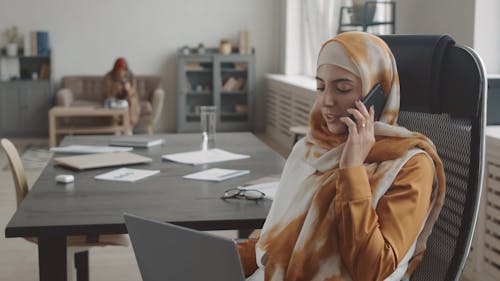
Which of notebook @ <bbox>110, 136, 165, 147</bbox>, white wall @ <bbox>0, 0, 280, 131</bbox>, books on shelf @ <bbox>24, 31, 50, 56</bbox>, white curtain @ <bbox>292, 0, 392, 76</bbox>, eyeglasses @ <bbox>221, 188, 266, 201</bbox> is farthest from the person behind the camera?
white wall @ <bbox>0, 0, 280, 131</bbox>

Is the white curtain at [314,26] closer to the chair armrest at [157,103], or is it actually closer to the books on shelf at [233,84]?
the books on shelf at [233,84]

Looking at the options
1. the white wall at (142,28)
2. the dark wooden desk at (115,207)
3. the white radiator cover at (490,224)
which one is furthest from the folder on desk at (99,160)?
the white wall at (142,28)

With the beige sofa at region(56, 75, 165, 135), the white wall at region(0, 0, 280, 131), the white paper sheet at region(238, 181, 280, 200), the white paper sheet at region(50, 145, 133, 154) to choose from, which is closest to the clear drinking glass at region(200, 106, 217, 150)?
the white paper sheet at region(50, 145, 133, 154)

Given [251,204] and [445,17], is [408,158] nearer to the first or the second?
[251,204]

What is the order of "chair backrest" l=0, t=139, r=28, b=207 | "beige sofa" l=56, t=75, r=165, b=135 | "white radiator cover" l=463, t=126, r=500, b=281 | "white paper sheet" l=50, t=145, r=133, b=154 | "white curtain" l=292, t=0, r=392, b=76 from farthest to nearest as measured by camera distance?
"beige sofa" l=56, t=75, r=165, b=135, "white curtain" l=292, t=0, r=392, b=76, "white radiator cover" l=463, t=126, r=500, b=281, "white paper sheet" l=50, t=145, r=133, b=154, "chair backrest" l=0, t=139, r=28, b=207

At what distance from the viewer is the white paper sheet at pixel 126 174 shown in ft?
8.85

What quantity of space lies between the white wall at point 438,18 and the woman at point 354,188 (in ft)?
9.17

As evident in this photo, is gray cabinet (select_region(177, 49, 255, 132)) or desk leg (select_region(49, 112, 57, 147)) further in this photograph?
gray cabinet (select_region(177, 49, 255, 132))

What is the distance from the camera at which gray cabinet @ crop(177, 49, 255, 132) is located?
919cm

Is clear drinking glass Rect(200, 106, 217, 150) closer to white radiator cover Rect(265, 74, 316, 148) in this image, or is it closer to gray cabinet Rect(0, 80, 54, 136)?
white radiator cover Rect(265, 74, 316, 148)

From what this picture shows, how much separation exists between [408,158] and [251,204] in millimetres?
783

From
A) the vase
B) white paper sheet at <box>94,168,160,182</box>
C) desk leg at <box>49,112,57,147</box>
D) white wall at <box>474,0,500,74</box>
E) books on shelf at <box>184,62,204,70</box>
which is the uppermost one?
white wall at <box>474,0,500,74</box>

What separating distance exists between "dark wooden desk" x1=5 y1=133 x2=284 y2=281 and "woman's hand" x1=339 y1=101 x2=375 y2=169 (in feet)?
1.93

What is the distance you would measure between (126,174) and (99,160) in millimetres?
249
